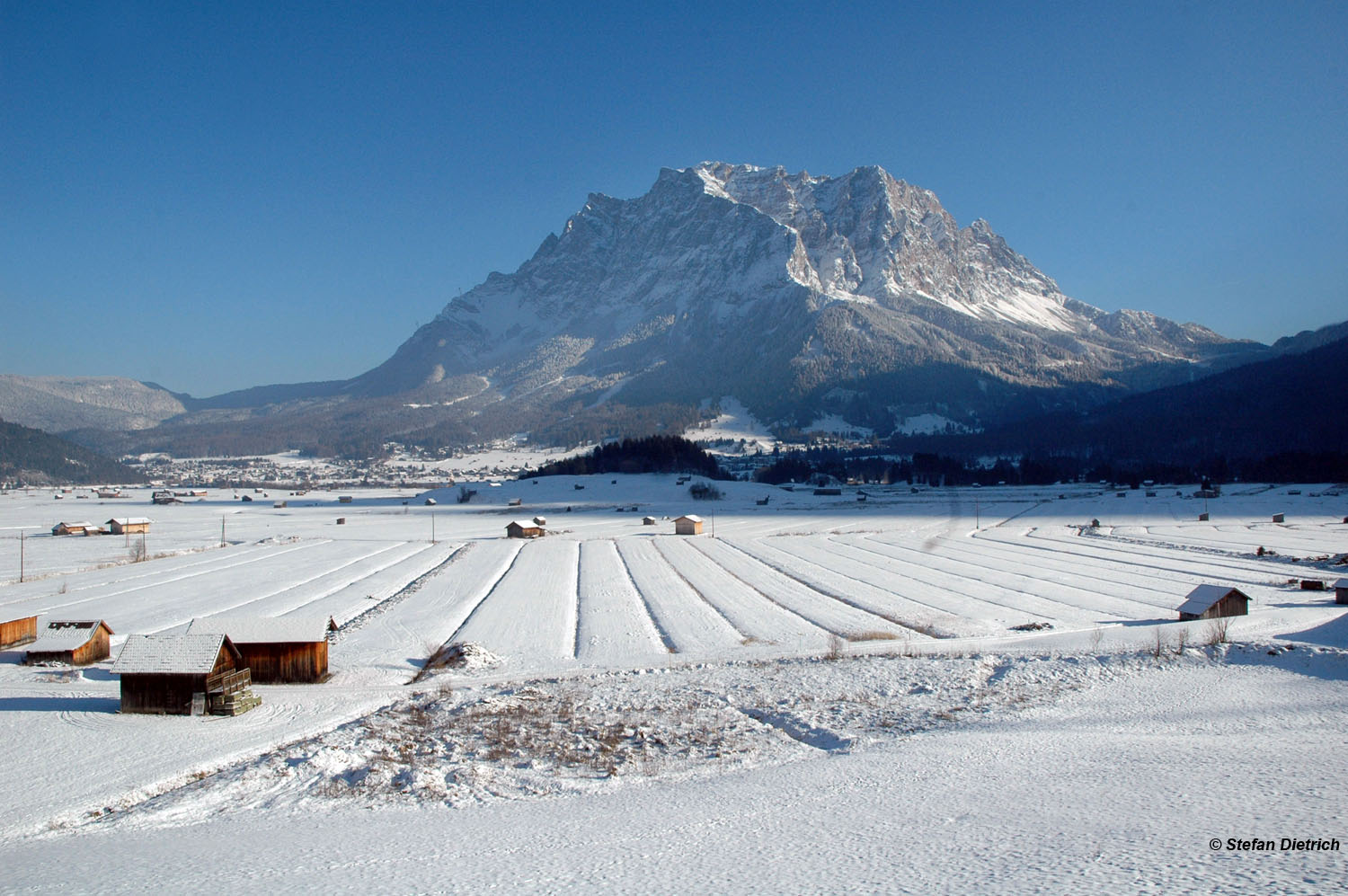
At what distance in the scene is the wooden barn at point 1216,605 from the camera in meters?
28.1

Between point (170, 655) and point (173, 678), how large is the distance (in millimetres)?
525

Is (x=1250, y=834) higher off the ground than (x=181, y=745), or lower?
higher

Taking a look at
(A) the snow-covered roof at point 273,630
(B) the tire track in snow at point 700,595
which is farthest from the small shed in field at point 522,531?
(A) the snow-covered roof at point 273,630

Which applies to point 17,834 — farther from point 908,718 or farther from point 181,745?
point 908,718

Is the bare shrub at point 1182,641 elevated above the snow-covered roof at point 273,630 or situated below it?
below

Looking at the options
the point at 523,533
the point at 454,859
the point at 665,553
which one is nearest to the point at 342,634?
the point at 454,859

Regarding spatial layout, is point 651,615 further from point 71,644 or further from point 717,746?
point 71,644

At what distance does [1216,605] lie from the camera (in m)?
28.1

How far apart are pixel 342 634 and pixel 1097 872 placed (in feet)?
85.2

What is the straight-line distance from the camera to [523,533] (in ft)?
228

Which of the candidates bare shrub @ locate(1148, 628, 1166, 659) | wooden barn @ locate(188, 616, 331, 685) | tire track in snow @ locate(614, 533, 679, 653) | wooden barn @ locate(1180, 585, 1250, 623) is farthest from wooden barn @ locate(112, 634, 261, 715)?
wooden barn @ locate(1180, 585, 1250, 623)

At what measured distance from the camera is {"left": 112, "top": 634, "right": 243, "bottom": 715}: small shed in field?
57.6 ft

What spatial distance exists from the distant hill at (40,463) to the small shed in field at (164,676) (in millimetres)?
200130

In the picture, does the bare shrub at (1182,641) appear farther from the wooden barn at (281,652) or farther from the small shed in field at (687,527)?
the small shed in field at (687,527)
